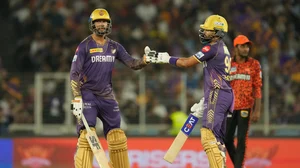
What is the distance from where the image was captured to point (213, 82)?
10.3 m

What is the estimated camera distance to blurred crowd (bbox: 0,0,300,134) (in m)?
15.7

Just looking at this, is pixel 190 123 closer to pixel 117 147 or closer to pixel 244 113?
pixel 117 147

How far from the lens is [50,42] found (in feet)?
59.7

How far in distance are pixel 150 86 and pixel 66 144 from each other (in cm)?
236

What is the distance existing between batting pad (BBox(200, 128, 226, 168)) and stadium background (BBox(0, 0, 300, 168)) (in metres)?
3.58

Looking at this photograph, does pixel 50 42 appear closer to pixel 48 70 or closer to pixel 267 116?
pixel 48 70

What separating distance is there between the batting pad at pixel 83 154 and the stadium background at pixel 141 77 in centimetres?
393

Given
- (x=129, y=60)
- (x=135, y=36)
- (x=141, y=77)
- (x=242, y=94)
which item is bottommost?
(x=242, y=94)

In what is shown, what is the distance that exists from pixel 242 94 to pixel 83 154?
2867mm

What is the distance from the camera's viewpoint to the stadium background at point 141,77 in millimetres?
14102

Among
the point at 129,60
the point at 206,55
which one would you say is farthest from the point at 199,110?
the point at 129,60

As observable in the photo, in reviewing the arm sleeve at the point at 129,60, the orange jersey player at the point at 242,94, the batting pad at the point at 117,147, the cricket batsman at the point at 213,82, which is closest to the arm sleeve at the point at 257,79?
the orange jersey player at the point at 242,94

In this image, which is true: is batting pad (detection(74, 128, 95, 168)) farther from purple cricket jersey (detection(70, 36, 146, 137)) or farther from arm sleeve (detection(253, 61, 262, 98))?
arm sleeve (detection(253, 61, 262, 98))

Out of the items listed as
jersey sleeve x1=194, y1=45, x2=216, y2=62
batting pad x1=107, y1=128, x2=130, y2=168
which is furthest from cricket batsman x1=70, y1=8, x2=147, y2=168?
jersey sleeve x1=194, y1=45, x2=216, y2=62
